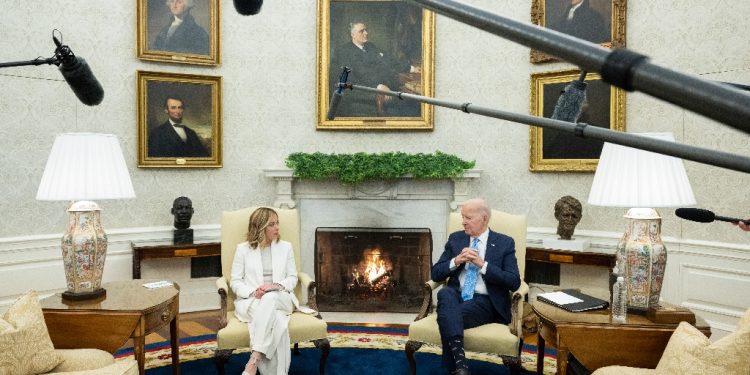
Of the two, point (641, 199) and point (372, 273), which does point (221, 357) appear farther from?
point (641, 199)

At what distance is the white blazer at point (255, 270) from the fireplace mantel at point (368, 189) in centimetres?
170

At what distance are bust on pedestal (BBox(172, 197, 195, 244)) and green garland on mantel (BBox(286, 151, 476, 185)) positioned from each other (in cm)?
117

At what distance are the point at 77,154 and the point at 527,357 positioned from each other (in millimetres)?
3630

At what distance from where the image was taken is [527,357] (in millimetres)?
4414

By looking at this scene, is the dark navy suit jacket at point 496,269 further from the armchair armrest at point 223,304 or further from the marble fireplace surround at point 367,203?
the marble fireplace surround at point 367,203

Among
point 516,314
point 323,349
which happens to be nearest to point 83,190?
point 323,349

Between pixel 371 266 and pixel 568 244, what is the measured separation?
2.09m

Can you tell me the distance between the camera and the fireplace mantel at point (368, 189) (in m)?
5.85

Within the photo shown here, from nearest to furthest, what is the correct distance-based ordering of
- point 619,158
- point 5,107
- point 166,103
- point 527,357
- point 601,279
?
1. point 619,158
2. point 527,357
3. point 5,107
4. point 601,279
5. point 166,103

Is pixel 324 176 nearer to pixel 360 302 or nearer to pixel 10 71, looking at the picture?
pixel 360 302

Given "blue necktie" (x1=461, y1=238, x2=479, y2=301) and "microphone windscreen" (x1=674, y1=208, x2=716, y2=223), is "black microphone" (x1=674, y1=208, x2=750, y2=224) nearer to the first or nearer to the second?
"microphone windscreen" (x1=674, y1=208, x2=716, y2=223)

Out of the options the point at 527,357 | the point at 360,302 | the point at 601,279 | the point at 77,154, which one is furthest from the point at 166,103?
the point at 601,279

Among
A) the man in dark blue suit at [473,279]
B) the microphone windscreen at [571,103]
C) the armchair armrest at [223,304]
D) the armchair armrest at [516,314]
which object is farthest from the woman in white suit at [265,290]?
the microphone windscreen at [571,103]

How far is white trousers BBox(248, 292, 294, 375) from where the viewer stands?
3.58 m
